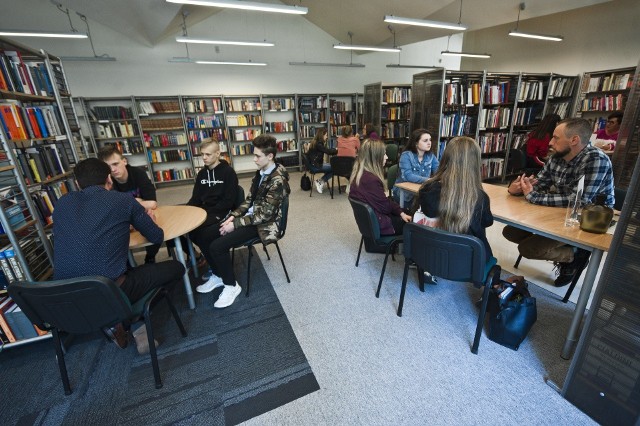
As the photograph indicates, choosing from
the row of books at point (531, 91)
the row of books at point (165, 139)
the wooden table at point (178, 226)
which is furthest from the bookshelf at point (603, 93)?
the row of books at point (165, 139)

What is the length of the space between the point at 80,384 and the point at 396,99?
279 inches

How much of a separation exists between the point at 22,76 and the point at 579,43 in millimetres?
9406

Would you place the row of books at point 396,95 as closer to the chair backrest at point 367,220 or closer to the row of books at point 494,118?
the row of books at point 494,118

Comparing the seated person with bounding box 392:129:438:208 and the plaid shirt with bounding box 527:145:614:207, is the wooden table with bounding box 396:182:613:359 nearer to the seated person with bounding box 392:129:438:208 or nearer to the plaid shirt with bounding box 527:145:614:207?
the plaid shirt with bounding box 527:145:614:207

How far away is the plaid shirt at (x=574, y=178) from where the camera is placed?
189 centimetres

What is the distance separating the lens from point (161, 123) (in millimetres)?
6375

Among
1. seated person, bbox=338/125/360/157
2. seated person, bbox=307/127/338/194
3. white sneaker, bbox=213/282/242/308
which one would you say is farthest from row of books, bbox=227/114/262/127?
white sneaker, bbox=213/282/242/308

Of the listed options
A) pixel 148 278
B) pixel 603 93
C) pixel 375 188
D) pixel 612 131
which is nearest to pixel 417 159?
pixel 375 188

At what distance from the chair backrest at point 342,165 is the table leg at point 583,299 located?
3522 mm

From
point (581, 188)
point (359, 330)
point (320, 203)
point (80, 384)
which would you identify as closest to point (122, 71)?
point (320, 203)

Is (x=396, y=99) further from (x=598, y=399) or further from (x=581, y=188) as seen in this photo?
(x=598, y=399)

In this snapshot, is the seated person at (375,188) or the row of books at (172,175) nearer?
the seated person at (375,188)

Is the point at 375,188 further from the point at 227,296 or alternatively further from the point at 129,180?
the point at 129,180

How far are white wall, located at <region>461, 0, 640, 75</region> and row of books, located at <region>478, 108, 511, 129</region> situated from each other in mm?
1707
